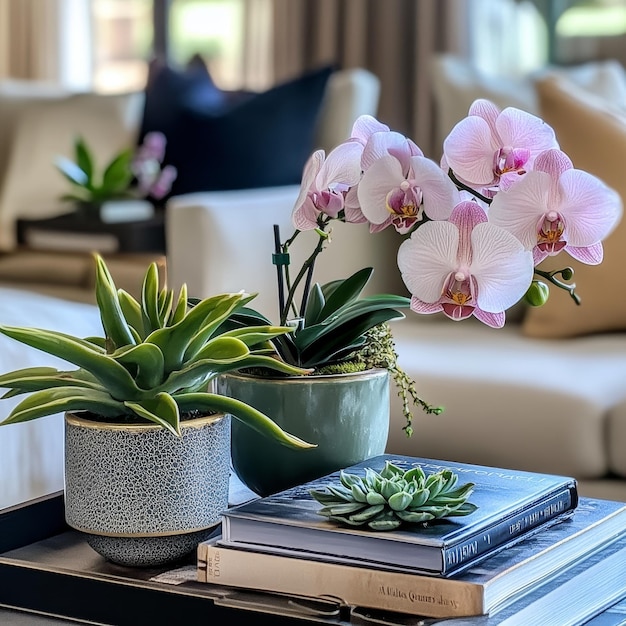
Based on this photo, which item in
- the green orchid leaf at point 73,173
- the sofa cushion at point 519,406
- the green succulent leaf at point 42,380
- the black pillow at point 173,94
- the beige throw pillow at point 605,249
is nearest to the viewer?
the green succulent leaf at point 42,380

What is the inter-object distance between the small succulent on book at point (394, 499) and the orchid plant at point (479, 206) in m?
0.13

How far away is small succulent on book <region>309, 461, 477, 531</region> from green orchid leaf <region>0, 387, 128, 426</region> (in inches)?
6.7

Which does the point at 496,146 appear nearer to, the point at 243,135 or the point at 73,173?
the point at 243,135

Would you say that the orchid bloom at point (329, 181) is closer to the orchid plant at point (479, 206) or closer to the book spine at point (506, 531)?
the orchid plant at point (479, 206)

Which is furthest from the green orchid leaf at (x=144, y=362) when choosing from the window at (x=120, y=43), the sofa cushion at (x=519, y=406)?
the window at (x=120, y=43)

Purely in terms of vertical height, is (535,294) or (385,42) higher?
(385,42)

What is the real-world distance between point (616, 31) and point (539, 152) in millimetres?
3114

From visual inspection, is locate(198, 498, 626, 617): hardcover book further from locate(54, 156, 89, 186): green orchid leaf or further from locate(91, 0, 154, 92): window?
locate(91, 0, 154, 92): window

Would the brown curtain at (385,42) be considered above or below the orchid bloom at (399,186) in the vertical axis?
above

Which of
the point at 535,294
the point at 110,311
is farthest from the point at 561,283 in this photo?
the point at 110,311

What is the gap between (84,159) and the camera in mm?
3188

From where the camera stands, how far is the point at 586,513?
3.24 feet

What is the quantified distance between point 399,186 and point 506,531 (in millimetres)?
276

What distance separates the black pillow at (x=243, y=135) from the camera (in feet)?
9.56
